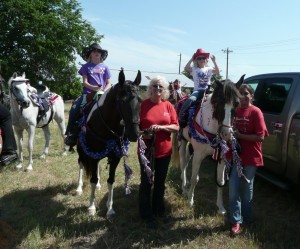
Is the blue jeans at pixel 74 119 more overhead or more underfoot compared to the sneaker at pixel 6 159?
more overhead

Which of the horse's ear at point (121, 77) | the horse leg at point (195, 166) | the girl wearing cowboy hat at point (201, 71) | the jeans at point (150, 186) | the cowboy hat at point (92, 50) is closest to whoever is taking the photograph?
the horse's ear at point (121, 77)

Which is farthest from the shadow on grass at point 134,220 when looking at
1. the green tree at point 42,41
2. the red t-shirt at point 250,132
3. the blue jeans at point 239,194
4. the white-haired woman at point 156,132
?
the green tree at point 42,41

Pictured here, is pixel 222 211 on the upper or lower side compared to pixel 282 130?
lower

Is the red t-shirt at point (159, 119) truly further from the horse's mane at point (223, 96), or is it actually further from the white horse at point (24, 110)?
the white horse at point (24, 110)

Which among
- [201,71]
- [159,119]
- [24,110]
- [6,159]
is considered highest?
[201,71]

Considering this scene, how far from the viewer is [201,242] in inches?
159

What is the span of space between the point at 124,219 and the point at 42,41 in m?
24.8

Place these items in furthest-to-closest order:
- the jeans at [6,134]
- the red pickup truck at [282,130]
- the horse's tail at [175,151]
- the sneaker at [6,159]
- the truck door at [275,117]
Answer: the horse's tail at [175,151] → the truck door at [275,117] → the red pickup truck at [282,130] → the jeans at [6,134] → the sneaker at [6,159]

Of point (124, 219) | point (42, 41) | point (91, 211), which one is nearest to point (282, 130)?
point (124, 219)

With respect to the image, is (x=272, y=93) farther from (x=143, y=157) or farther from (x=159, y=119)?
(x=143, y=157)

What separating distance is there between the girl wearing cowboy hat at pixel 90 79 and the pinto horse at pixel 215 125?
1.60m

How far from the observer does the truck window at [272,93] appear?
17.4 feet

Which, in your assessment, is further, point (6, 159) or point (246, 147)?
point (246, 147)

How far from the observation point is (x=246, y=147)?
14.0ft
